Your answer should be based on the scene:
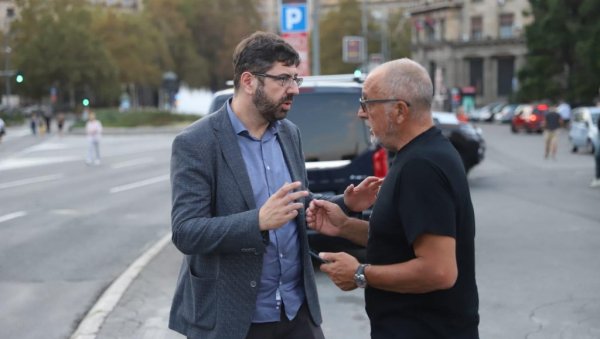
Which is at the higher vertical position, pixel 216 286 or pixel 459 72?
pixel 216 286

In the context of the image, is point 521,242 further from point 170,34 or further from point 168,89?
point 170,34

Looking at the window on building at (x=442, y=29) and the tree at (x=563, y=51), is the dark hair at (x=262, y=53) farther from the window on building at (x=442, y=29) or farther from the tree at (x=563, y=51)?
the window on building at (x=442, y=29)

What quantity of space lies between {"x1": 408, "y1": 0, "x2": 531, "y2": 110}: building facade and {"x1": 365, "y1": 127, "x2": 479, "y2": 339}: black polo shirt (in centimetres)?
8689

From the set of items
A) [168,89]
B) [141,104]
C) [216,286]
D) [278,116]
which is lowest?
[141,104]

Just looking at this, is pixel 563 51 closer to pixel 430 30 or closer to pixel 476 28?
pixel 476 28

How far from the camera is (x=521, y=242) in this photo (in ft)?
37.7

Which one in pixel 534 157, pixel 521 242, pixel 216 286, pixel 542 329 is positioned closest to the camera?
pixel 216 286

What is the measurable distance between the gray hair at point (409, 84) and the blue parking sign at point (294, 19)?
15180 millimetres

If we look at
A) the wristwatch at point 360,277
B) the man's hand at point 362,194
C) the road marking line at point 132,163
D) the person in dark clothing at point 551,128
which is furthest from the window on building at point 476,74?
the wristwatch at point 360,277

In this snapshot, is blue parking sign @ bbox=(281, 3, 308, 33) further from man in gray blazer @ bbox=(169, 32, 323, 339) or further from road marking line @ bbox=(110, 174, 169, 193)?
man in gray blazer @ bbox=(169, 32, 323, 339)

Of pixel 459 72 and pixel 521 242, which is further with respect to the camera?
pixel 459 72

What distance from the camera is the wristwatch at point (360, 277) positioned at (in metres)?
3.31

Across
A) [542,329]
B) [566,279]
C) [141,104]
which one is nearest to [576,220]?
[566,279]

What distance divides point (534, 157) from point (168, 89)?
34.3 metres
